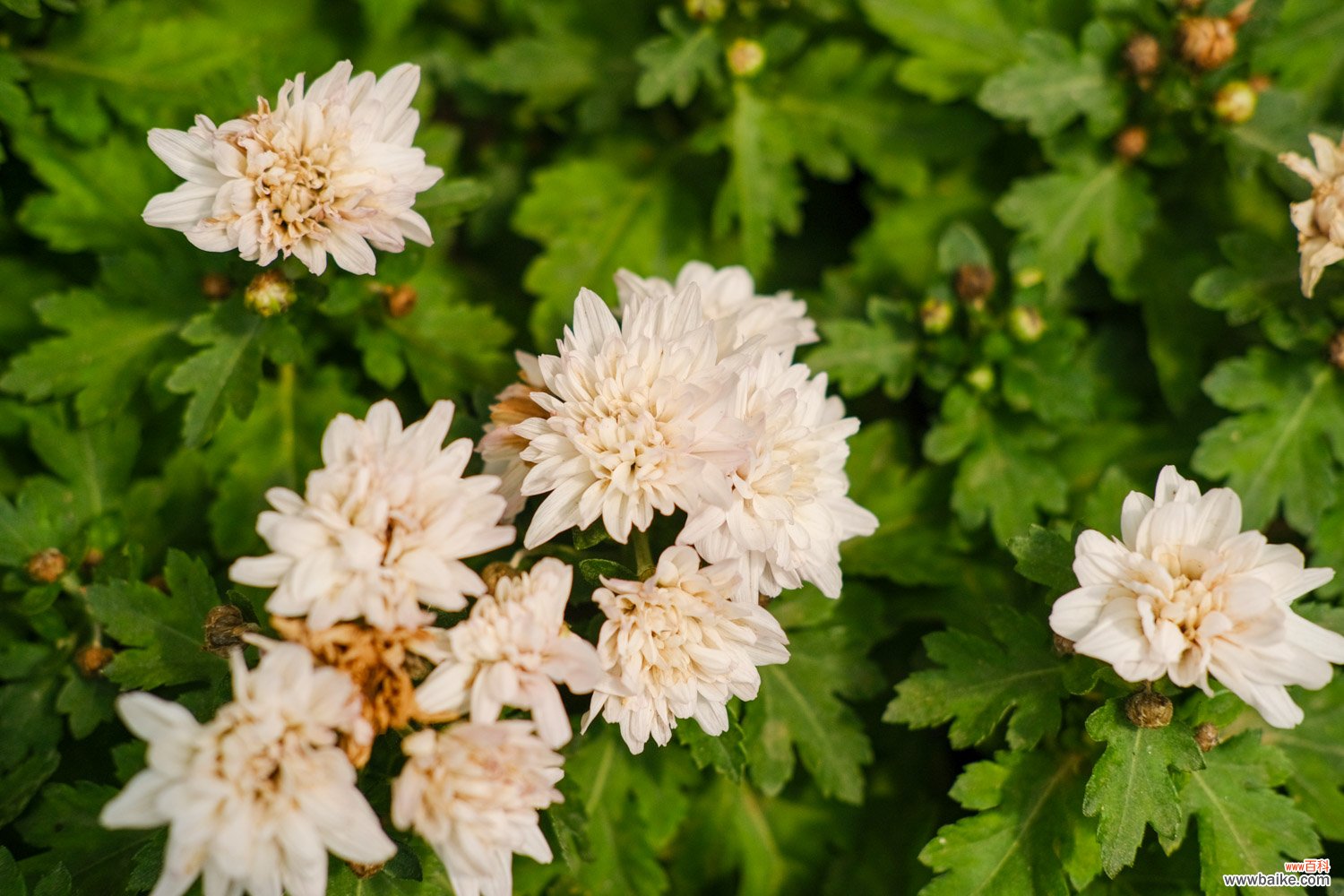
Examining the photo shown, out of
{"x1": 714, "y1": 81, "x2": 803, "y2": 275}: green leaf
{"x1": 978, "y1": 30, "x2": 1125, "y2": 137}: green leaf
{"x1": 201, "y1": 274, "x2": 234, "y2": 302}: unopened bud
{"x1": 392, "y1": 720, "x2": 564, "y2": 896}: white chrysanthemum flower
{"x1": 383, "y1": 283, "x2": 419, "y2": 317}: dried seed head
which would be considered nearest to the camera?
{"x1": 392, "y1": 720, "x2": 564, "y2": 896}: white chrysanthemum flower

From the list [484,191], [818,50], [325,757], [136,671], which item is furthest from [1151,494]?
[136,671]

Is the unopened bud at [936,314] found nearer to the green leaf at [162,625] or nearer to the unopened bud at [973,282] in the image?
the unopened bud at [973,282]

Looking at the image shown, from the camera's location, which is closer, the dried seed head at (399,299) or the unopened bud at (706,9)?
the dried seed head at (399,299)

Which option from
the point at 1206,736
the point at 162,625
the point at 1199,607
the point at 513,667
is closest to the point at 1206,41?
the point at 1199,607

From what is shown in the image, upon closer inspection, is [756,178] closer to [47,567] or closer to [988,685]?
[988,685]

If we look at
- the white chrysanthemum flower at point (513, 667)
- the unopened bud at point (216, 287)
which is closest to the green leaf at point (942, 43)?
the unopened bud at point (216, 287)

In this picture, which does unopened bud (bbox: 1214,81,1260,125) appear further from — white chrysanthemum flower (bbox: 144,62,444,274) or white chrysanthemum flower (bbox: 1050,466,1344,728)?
white chrysanthemum flower (bbox: 144,62,444,274)

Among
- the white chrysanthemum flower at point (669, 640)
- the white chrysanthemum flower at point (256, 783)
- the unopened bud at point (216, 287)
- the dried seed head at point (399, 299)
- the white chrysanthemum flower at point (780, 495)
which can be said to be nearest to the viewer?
the white chrysanthemum flower at point (256, 783)

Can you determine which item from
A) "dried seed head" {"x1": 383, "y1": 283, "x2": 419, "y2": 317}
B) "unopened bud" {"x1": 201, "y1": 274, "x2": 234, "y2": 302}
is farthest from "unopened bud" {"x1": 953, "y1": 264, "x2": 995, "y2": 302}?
"unopened bud" {"x1": 201, "y1": 274, "x2": 234, "y2": 302}
